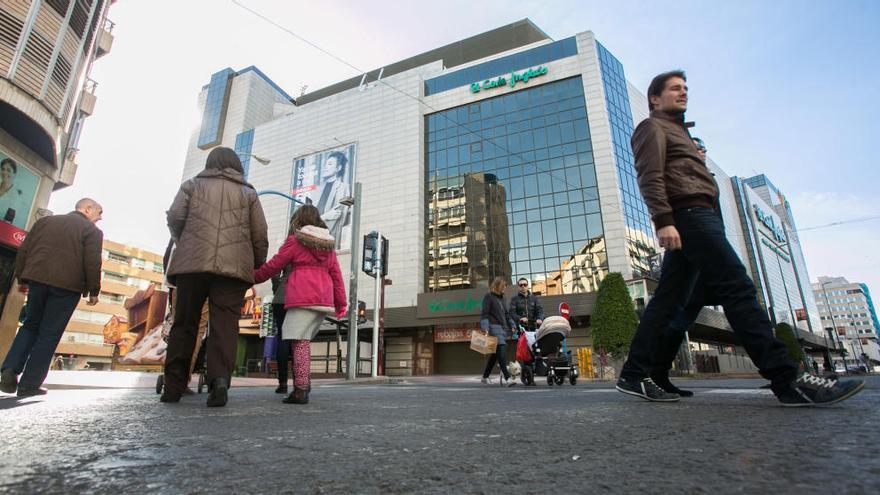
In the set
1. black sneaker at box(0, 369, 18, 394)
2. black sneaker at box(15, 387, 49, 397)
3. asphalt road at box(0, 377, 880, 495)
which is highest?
black sneaker at box(0, 369, 18, 394)

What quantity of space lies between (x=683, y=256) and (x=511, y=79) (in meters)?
29.5

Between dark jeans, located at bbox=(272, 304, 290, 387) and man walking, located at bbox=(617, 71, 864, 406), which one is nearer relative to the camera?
man walking, located at bbox=(617, 71, 864, 406)

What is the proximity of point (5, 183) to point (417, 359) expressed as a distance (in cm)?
2034

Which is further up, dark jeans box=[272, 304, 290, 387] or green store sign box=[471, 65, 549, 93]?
green store sign box=[471, 65, 549, 93]

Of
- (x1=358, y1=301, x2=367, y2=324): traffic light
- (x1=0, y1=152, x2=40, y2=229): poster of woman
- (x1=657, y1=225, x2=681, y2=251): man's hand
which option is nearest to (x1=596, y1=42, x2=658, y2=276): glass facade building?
(x1=358, y1=301, x2=367, y2=324): traffic light

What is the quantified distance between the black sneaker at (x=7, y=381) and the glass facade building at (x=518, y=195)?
2270 cm

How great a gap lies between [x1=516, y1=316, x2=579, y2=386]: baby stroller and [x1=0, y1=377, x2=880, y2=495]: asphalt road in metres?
5.34

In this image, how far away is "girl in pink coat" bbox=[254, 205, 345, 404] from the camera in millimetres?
3404

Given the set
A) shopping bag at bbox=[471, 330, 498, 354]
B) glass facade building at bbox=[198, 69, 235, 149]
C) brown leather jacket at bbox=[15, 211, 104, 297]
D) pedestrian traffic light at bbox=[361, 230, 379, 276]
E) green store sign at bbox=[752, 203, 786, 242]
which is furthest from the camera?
green store sign at bbox=[752, 203, 786, 242]

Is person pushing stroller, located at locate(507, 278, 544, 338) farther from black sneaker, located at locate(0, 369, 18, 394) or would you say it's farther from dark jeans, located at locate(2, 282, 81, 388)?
black sneaker, located at locate(0, 369, 18, 394)

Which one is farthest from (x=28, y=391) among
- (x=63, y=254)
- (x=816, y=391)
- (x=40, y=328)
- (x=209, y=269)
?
(x=816, y=391)

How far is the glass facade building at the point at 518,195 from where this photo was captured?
24531 mm

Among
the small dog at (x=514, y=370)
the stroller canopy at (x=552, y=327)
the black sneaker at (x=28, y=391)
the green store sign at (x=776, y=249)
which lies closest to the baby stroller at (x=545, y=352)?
the stroller canopy at (x=552, y=327)

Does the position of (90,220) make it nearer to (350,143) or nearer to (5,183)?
(5,183)
